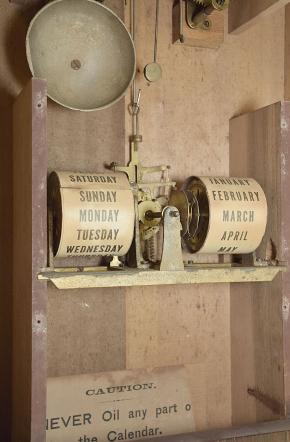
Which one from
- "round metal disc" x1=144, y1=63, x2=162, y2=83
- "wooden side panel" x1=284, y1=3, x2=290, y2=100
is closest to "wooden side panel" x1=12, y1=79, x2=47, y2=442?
"round metal disc" x1=144, y1=63, x2=162, y2=83

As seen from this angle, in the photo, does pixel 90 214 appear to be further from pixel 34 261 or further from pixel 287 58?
pixel 287 58

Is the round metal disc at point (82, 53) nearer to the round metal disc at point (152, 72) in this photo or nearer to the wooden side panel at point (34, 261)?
the round metal disc at point (152, 72)

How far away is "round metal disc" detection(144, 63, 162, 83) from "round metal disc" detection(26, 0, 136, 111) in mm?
Answer: 94

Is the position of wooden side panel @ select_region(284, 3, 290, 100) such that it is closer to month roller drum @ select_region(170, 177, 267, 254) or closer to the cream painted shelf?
month roller drum @ select_region(170, 177, 267, 254)

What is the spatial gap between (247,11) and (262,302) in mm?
977

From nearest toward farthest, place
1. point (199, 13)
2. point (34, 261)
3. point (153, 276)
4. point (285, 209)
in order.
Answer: point (34, 261), point (153, 276), point (285, 209), point (199, 13)

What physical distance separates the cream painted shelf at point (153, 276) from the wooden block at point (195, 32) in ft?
2.59

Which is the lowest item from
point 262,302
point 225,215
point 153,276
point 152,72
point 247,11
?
point 262,302

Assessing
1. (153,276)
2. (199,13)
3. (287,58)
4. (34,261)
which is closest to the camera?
(34,261)

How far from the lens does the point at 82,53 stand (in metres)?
1.80

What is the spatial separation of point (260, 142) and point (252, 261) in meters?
0.39

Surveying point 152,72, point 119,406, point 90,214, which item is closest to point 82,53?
point 152,72

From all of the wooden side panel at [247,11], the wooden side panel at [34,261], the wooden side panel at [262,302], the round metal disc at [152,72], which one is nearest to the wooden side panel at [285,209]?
the wooden side panel at [262,302]

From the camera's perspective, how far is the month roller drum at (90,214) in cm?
154
